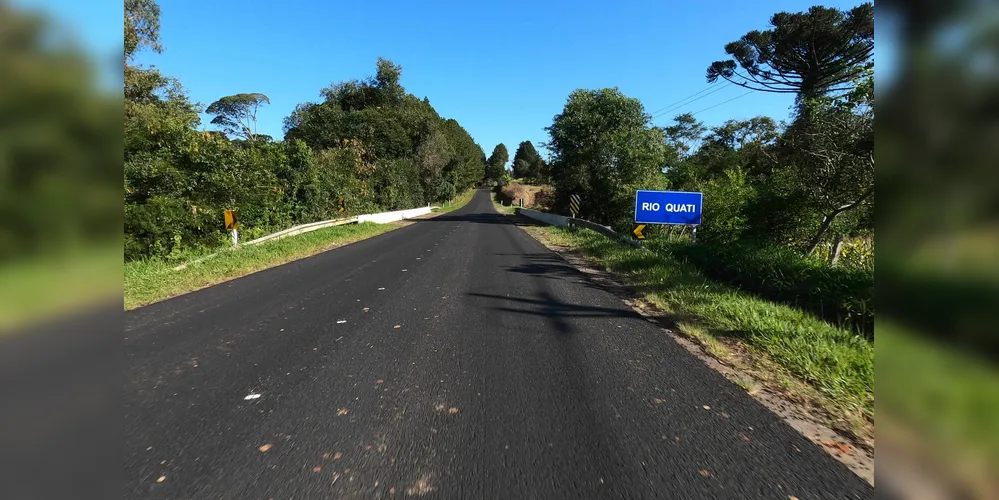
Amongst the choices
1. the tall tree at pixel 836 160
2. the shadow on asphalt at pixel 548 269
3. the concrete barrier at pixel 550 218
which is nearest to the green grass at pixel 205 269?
the shadow on asphalt at pixel 548 269

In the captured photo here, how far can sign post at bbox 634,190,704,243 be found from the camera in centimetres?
1256

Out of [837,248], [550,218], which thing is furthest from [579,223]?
[837,248]

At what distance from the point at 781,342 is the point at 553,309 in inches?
108

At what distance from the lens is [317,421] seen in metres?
3.18

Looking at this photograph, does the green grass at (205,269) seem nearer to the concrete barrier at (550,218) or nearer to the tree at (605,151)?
the concrete barrier at (550,218)

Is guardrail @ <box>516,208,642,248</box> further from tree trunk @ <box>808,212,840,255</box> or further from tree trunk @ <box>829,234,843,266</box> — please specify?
tree trunk @ <box>829,234,843,266</box>

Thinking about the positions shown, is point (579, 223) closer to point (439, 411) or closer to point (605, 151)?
point (605, 151)

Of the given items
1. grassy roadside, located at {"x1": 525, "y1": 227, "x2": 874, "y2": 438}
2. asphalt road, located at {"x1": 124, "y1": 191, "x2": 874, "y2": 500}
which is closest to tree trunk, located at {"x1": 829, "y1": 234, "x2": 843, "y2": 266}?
grassy roadside, located at {"x1": 525, "y1": 227, "x2": 874, "y2": 438}
